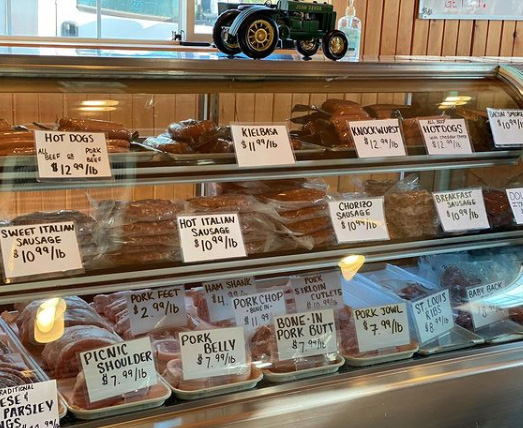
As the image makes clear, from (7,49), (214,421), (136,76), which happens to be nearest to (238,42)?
(136,76)

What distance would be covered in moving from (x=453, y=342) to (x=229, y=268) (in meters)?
0.79

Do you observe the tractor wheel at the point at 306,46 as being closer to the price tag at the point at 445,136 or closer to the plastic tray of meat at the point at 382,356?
the price tag at the point at 445,136

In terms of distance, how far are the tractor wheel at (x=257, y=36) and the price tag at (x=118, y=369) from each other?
0.78 metres

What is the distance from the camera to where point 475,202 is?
2.01 metres

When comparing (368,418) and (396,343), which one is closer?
(368,418)

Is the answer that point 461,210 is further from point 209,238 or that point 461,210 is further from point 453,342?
point 209,238

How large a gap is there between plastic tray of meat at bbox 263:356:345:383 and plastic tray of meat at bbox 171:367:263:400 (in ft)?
0.09

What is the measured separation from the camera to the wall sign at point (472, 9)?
4.54m

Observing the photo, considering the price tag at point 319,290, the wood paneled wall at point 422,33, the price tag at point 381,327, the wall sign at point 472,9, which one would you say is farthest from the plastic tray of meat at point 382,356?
the wall sign at point 472,9

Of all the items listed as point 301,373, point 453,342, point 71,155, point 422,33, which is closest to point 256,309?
point 301,373

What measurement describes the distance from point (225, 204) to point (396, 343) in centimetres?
65

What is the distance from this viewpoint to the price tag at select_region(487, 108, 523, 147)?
6.51 feet

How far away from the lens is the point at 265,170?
170 centimetres

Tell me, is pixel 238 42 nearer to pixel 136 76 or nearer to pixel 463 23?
pixel 136 76
